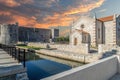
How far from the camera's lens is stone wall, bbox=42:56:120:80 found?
316 cm

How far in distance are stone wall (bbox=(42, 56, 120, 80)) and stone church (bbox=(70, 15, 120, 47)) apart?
2267 centimetres

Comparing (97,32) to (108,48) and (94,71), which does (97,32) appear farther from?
(94,71)

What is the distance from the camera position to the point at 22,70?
17.3ft

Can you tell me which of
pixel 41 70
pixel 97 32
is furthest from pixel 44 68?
pixel 97 32

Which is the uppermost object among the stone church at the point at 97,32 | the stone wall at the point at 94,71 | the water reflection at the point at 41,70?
the stone church at the point at 97,32

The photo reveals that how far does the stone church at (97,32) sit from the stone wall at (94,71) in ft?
74.4

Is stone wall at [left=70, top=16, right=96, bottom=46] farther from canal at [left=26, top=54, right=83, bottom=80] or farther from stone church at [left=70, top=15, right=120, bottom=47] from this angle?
canal at [left=26, top=54, right=83, bottom=80]

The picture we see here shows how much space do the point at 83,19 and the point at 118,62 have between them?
88.7 feet

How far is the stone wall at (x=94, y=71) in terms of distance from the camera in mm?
3158

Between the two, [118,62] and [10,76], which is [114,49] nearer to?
[118,62]

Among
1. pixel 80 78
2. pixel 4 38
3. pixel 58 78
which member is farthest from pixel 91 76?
pixel 4 38

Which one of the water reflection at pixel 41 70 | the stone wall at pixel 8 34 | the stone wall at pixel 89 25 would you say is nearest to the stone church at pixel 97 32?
the stone wall at pixel 89 25

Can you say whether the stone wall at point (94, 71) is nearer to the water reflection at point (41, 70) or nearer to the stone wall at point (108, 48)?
the water reflection at point (41, 70)

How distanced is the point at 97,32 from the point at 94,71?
26942 millimetres
